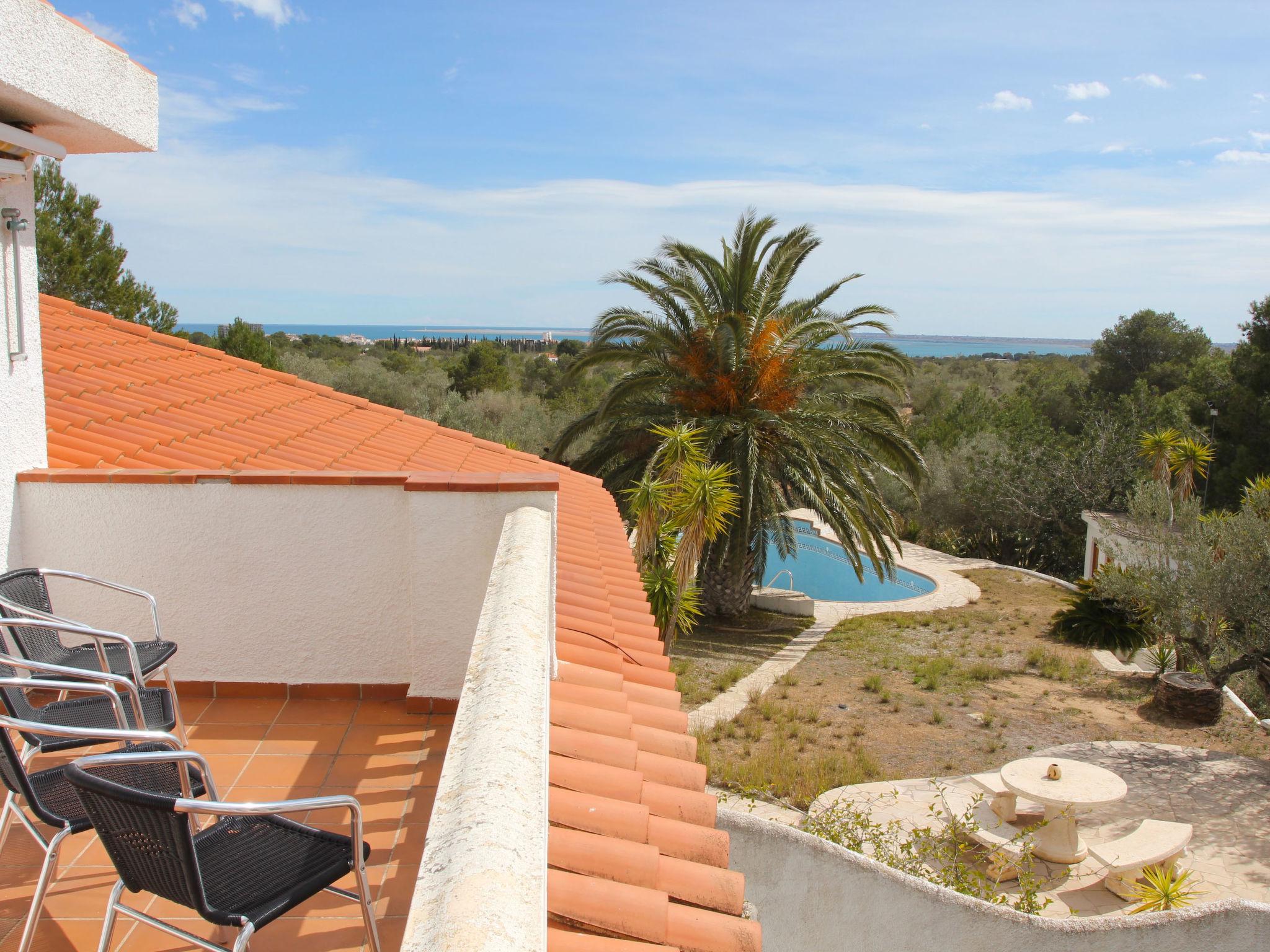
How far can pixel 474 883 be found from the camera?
125 cm

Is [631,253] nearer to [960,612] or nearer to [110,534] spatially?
[960,612]

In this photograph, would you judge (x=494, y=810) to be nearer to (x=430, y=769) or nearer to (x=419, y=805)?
(x=419, y=805)

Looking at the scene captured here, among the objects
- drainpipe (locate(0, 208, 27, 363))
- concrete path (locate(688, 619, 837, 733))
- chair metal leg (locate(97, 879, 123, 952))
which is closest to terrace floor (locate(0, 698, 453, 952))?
chair metal leg (locate(97, 879, 123, 952))

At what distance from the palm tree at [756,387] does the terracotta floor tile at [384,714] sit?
1167 centimetres

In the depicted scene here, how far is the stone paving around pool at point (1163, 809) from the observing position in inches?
337

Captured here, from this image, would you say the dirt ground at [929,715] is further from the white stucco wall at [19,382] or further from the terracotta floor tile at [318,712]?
the white stucco wall at [19,382]

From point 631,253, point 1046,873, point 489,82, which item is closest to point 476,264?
point 489,82

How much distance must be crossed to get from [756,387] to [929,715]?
22.5 feet

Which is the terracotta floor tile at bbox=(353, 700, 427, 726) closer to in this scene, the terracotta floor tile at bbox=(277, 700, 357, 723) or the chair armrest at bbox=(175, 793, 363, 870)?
the terracotta floor tile at bbox=(277, 700, 357, 723)

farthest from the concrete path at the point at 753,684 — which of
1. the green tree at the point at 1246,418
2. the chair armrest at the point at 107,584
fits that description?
the green tree at the point at 1246,418

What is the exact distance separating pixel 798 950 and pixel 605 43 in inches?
882

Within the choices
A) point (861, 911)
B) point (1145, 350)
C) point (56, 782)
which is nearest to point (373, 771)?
point (56, 782)

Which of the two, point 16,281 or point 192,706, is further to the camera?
point 16,281

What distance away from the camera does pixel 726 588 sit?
18875 millimetres
